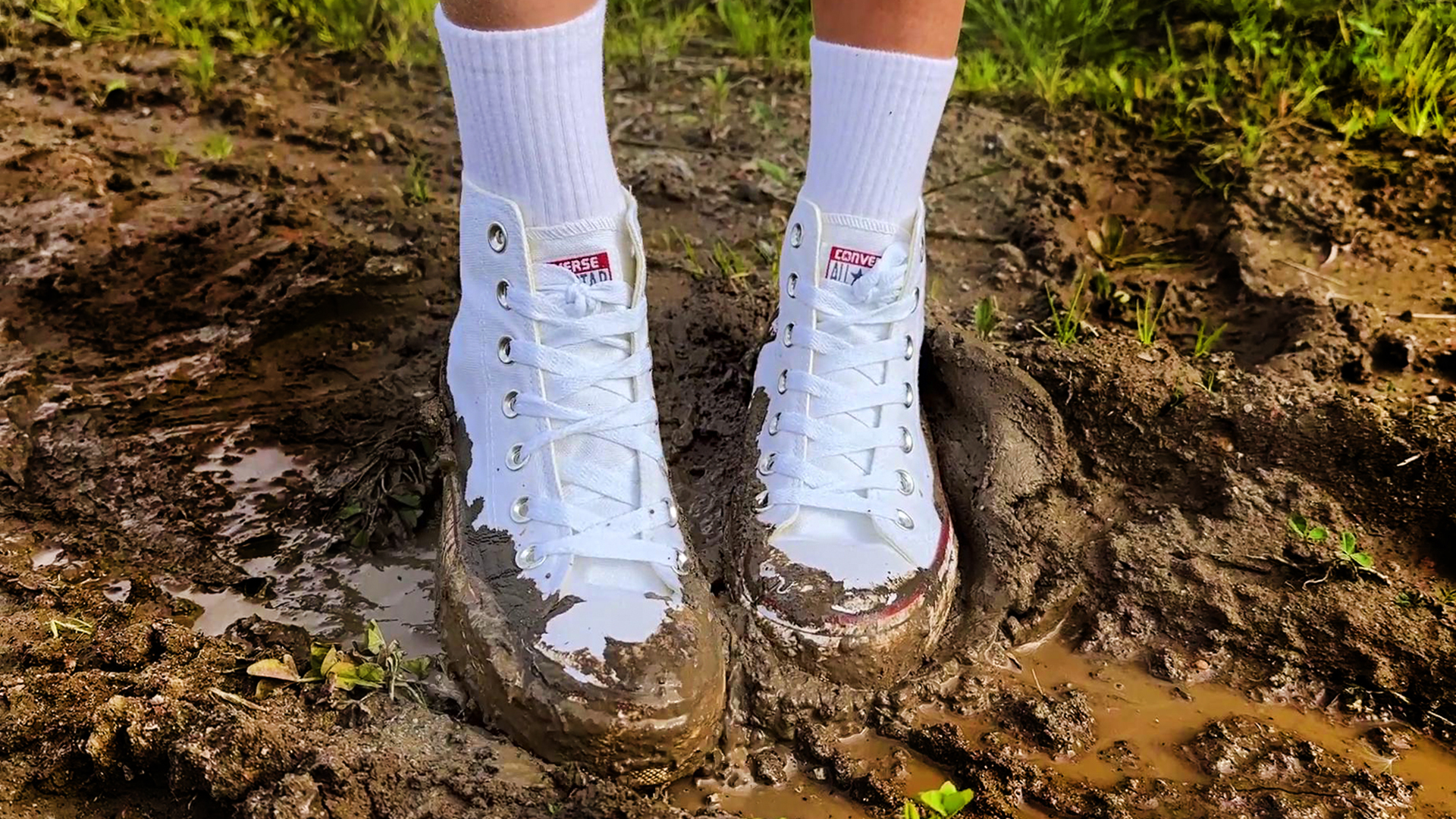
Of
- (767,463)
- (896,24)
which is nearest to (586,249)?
(767,463)

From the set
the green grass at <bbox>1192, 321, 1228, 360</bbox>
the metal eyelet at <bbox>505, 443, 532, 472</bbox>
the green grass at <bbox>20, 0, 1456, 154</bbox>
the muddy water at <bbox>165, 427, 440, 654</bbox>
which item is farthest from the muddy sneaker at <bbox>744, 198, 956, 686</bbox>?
the green grass at <bbox>20, 0, 1456, 154</bbox>

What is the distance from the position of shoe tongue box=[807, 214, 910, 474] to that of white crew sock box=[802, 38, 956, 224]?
0.02 metres

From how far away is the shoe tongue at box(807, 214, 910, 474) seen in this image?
156cm

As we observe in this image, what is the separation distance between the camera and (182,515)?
1.77m

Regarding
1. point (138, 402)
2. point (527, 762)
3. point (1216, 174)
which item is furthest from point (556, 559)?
point (1216, 174)

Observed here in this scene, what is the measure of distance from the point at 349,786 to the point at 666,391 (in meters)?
0.94

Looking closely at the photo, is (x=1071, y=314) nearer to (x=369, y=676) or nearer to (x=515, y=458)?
(x=515, y=458)

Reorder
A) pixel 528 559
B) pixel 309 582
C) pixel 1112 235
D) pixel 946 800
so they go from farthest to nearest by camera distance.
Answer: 1. pixel 1112 235
2. pixel 309 582
3. pixel 528 559
4. pixel 946 800

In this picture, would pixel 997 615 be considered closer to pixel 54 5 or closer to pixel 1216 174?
pixel 1216 174

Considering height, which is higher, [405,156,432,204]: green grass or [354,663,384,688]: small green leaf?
[405,156,432,204]: green grass

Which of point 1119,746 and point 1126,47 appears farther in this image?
point 1126,47

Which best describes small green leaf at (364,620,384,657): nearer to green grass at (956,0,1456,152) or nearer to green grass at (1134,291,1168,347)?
green grass at (1134,291,1168,347)

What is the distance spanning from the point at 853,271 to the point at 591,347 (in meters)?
0.42

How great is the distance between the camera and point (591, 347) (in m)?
1.49
